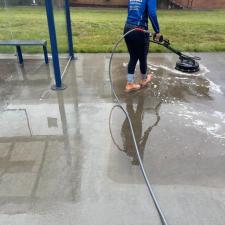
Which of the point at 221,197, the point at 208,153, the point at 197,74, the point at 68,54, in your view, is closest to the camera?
the point at 221,197

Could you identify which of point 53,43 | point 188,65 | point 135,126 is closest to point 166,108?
point 135,126

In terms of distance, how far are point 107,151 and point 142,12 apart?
2.10 m

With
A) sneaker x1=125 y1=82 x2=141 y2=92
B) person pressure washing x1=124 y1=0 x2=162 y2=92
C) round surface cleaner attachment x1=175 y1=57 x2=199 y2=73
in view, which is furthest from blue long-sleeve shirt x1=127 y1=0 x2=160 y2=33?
round surface cleaner attachment x1=175 y1=57 x2=199 y2=73

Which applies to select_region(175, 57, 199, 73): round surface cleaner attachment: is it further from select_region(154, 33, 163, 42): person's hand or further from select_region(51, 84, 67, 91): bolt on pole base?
select_region(51, 84, 67, 91): bolt on pole base

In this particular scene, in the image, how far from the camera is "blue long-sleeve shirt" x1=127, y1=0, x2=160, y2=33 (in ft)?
12.5

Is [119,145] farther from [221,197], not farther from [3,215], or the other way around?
[3,215]

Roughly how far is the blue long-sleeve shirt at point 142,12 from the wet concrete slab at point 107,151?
43.6 inches

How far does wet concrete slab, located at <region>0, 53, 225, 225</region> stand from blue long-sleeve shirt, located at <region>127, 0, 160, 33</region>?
1.11m

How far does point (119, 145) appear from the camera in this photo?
3.15 metres

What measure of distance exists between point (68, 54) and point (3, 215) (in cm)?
418

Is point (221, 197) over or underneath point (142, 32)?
underneath

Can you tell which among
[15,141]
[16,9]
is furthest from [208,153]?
[16,9]

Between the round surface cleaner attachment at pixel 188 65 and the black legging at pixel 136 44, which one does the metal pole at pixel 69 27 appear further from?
the round surface cleaner attachment at pixel 188 65

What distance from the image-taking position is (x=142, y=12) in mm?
3863
